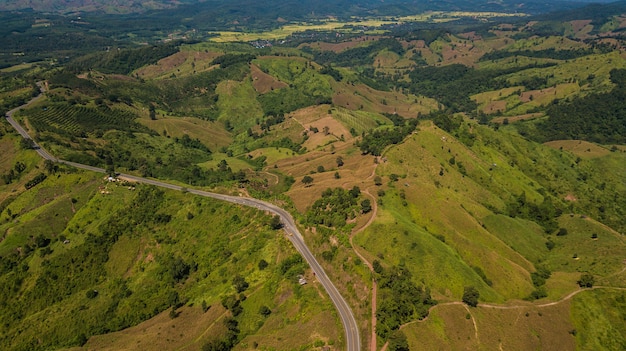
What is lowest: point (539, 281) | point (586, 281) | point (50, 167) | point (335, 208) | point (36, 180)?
point (36, 180)

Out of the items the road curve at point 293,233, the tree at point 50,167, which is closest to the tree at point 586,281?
the road curve at point 293,233

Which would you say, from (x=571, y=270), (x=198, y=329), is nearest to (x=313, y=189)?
(x=198, y=329)

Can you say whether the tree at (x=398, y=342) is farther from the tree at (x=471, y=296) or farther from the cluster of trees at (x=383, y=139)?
the cluster of trees at (x=383, y=139)

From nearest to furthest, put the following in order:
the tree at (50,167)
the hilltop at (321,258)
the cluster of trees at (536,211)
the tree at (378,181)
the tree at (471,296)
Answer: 1. the hilltop at (321,258)
2. the tree at (471,296)
3. the tree at (378,181)
4. the cluster of trees at (536,211)
5. the tree at (50,167)

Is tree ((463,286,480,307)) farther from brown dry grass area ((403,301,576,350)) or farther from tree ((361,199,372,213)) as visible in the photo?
tree ((361,199,372,213))

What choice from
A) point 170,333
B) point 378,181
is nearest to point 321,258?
point 170,333

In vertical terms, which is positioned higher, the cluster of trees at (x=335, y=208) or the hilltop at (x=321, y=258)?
the cluster of trees at (x=335, y=208)

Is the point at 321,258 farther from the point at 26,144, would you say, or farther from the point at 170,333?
the point at 26,144
